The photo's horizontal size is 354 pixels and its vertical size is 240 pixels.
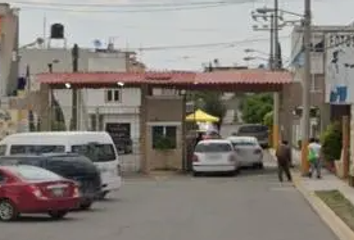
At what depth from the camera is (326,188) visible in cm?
3791

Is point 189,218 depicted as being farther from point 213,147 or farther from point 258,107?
point 258,107

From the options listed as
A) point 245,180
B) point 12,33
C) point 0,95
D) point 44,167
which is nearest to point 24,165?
point 44,167

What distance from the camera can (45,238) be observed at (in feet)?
66.3

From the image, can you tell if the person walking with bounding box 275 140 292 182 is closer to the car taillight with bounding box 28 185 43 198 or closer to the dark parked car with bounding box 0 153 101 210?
the dark parked car with bounding box 0 153 101 210

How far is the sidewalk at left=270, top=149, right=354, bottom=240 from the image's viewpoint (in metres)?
22.6

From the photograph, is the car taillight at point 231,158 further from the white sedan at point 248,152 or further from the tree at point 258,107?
the tree at point 258,107

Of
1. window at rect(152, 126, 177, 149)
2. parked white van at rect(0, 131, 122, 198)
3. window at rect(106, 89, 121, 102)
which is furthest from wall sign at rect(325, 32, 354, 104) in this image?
window at rect(106, 89, 121, 102)

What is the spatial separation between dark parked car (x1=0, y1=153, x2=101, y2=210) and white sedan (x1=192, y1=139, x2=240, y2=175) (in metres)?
18.4

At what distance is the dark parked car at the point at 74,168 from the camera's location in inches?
1102

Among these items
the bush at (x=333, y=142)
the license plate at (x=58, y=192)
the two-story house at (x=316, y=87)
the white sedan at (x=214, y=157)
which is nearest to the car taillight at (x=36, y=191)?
the license plate at (x=58, y=192)

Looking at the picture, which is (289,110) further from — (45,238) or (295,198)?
(45,238)

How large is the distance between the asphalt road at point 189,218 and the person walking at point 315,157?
15.0 ft

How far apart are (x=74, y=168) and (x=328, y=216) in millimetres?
6542

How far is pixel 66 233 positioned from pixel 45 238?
114cm
